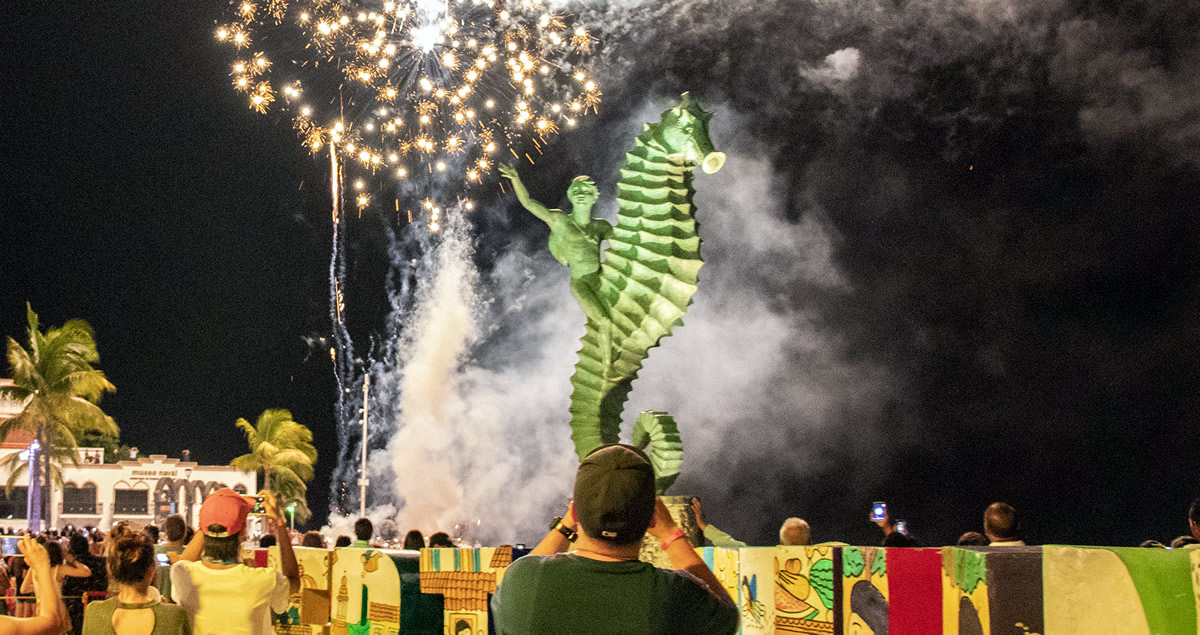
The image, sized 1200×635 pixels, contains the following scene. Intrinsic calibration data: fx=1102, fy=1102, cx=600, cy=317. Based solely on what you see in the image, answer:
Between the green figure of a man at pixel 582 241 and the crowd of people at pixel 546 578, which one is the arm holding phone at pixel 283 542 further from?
the green figure of a man at pixel 582 241

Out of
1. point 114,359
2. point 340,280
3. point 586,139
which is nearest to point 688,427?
point 586,139

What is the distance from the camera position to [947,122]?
83.9 feet

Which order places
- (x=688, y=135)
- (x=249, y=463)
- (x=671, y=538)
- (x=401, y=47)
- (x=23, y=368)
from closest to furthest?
(x=671, y=538), (x=688, y=135), (x=401, y=47), (x=23, y=368), (x=249, y=463)

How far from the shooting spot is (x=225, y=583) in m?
4.25

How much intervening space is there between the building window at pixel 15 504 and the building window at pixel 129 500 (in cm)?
448

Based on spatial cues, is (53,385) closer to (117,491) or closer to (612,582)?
(117,491)

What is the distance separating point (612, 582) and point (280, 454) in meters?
47.7

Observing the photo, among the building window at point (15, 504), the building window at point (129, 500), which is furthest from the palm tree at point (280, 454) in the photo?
the building window at point (15, 504)

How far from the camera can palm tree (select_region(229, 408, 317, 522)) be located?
47781 millimetres

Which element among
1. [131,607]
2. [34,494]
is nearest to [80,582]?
[131,607]

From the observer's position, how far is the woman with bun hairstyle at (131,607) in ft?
13.0

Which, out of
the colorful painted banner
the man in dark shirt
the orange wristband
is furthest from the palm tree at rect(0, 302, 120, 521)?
the orange wristband

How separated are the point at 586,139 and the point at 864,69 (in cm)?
783

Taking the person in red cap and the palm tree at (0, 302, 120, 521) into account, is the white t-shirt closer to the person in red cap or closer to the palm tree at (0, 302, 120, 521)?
the person in red cap
